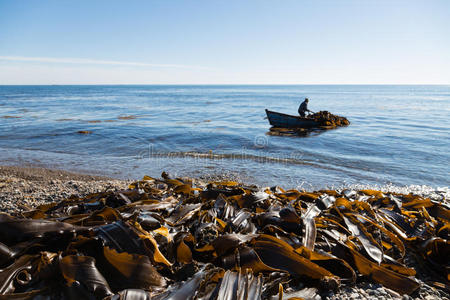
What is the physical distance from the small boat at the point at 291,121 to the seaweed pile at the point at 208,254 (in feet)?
47.6

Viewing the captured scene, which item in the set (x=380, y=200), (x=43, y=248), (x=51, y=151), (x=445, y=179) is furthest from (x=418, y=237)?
(x=51, y=151)

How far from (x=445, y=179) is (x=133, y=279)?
849 cm

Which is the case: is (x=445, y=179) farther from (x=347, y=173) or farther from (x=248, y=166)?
(x=248, y=166)

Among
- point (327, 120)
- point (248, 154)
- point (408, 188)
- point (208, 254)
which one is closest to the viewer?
point (208, 254)

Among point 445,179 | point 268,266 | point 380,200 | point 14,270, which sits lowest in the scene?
point 445,179

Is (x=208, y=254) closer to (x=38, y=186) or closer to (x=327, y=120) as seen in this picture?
(x=38, y=186)

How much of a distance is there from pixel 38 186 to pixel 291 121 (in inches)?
565

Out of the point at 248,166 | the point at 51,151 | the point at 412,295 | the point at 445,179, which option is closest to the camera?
the point at 412,295

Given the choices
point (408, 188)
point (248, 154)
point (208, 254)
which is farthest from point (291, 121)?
point (208, 254)

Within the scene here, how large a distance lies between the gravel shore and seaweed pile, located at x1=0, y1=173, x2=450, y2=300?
1.92m

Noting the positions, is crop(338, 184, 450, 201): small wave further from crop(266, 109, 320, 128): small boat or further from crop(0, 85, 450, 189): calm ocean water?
crop(266, 109, 320, 128): small boat

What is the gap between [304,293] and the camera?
1583mm

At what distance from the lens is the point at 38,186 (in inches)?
205

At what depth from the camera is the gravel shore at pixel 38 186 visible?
4051mm
